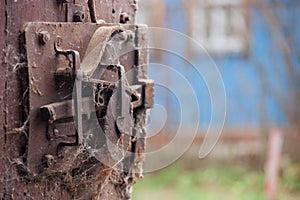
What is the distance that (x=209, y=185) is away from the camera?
9172 millimetres

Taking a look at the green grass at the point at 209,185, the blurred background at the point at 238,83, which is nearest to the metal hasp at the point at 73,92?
the green grass at the point at 209,185

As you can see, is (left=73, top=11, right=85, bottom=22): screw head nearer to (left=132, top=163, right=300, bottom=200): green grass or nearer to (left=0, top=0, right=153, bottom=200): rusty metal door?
(left=0, top=0, right=153, bottom=200): rusty metal door

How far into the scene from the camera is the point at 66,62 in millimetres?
1586

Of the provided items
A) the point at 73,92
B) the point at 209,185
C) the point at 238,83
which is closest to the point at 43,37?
the point at 73,92

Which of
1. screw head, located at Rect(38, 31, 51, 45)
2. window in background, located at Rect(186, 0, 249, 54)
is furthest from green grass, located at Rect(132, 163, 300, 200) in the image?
screw head, located at Rect(38, 31, 51, 45)

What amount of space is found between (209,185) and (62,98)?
304 inches

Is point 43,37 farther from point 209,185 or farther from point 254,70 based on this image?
point 254,70

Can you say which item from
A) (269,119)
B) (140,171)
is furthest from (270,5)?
(140,171)

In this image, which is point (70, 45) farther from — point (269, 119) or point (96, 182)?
point (269, 119)

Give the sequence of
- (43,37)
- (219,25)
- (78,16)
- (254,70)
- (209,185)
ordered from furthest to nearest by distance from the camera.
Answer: (219,25) < (254,70) < (209,185) < (78,16) < (43,37)

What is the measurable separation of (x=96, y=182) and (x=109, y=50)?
1.09 feet

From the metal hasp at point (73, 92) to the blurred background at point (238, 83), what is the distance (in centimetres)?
733

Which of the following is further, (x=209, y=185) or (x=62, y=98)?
(x=209, y=185)

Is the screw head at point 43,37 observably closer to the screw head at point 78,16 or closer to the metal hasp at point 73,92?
the metal hasp at point 73,92
